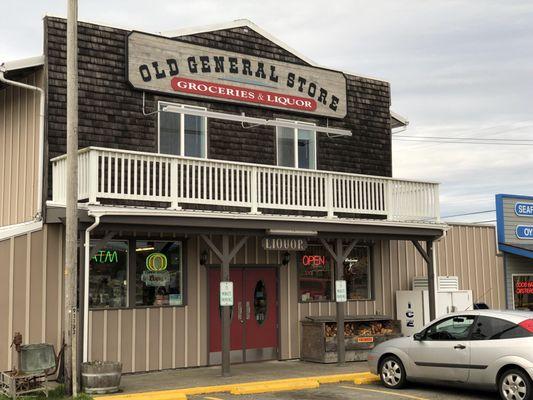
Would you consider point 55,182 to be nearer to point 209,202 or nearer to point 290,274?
point 209,202

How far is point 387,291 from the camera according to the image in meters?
19.4

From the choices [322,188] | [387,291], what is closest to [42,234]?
[322,188]

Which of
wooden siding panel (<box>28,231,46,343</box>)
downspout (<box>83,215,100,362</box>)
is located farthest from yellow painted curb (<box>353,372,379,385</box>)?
wooden siding panel (<box>28,231,46,343</box>)

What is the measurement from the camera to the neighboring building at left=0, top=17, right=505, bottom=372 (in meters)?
14.0

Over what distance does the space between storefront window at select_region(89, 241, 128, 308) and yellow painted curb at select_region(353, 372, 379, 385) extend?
494 centimetres

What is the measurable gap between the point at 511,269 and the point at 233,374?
440 inches

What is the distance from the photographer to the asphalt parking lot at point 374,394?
1226 centimetres

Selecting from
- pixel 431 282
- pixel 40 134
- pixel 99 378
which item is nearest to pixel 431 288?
pixel 431 282

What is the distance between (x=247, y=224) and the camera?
15.0m

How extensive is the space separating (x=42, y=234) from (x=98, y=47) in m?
4.18

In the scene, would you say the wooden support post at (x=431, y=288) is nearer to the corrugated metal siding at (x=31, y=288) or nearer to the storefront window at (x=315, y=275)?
the storefront window at (x=315, y=275)

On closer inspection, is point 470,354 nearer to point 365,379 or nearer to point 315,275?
point 365,379

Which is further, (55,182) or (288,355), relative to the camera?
(288,355)

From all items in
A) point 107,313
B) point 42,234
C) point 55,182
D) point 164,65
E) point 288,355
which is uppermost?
point 164,65
